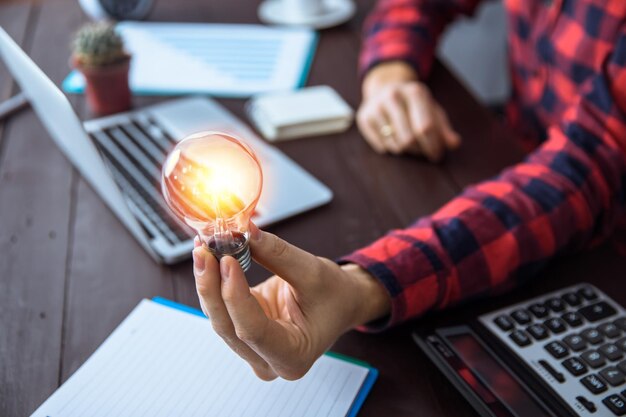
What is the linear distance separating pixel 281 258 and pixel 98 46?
0.56 metres

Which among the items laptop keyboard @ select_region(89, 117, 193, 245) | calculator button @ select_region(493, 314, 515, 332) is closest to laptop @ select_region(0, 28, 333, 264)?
laptop keyboard @ select_region(89, 117, 193, 245)

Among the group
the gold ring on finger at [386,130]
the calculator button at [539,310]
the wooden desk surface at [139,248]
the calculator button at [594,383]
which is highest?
the calculator button at [594,383]

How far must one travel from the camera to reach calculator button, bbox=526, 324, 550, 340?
0.54 metres

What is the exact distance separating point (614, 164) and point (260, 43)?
2.18ft

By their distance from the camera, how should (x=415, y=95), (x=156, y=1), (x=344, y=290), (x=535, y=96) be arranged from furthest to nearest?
1. (x=156, y=1)
2. (x=535, y=96)
3. (x=415, y=95)
4. (x=344, y=290)

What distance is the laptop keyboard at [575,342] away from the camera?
489mm

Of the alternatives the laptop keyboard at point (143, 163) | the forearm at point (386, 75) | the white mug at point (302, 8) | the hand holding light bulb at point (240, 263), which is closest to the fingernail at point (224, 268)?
the hand holding light bulb at point (240, 263)

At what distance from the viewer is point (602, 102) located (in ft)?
2.37

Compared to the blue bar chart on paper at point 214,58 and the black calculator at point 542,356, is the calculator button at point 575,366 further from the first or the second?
the blue bar chart on paper at point 214,58

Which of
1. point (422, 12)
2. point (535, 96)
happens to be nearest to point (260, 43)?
point (422, 12)

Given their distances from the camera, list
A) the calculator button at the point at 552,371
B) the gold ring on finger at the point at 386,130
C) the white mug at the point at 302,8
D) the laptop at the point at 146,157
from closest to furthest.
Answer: the calculator button at the point at 552,371, the laptop at the point at 146,157, the gold ring on finger at the point at 386,130, the white mug at the point at 302,8

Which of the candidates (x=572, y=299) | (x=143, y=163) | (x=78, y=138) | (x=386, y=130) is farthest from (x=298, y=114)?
(x=572, y=299)

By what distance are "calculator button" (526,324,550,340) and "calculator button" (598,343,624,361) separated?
0.14 feet

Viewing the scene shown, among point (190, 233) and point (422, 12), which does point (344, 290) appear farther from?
point (422, 12)
